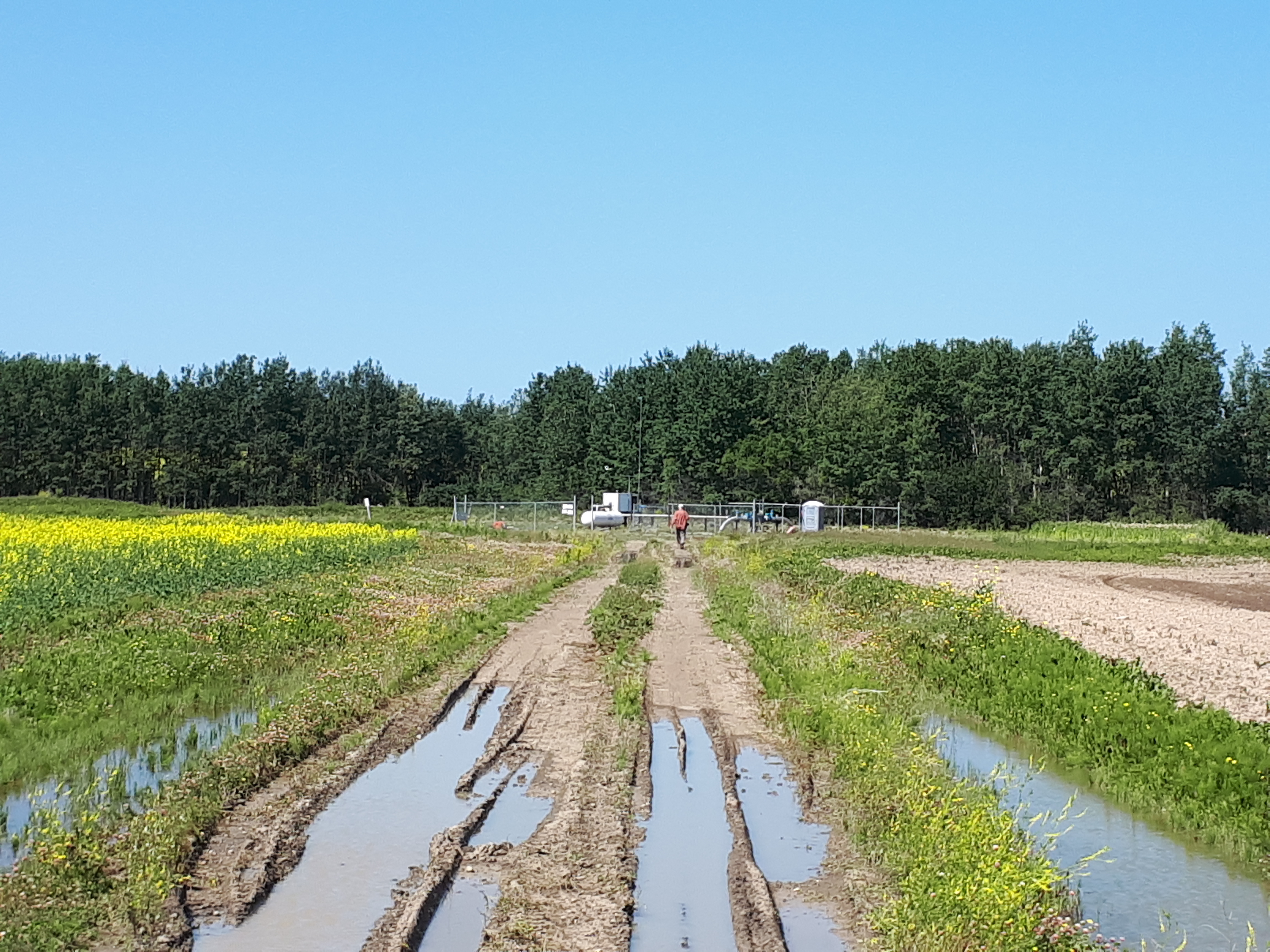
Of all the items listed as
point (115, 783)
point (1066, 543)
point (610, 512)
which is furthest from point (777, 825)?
point (610, 512)

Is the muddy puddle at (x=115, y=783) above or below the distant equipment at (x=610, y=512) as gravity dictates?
below

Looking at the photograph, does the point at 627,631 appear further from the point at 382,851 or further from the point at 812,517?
the point at 812,517

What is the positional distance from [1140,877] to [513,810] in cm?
521

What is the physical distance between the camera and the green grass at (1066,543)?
161ft

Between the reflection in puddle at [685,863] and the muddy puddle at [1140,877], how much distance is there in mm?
2604

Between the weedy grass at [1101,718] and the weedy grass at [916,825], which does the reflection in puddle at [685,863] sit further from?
the weedy grass at [1101,718]

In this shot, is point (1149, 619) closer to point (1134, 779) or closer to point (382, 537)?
point (1134, 779)

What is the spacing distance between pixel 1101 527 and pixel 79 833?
67.1 metres

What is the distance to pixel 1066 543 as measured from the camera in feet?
203

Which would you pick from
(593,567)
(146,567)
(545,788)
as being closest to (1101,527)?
(593,567)

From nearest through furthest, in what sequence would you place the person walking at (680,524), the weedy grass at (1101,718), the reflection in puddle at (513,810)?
the reflection in puddle at (513,810), the weedy grass at (1101,718), the person walking at (680,524)

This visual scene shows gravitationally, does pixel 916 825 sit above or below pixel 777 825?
above

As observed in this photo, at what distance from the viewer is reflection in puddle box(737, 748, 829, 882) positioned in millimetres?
9469

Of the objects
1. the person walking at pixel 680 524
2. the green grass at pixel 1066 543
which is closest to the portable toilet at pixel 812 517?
the green grass at pixel 1066 543
